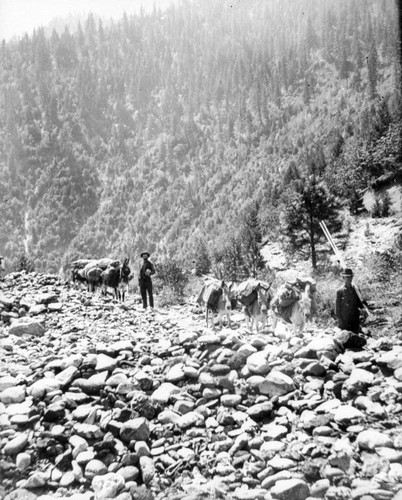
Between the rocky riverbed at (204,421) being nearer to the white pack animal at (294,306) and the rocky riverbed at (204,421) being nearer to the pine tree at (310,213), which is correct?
the white pack animal at (294,306)

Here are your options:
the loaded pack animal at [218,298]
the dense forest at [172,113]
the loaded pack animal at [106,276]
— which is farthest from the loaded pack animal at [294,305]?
the dense forest at [172,113]

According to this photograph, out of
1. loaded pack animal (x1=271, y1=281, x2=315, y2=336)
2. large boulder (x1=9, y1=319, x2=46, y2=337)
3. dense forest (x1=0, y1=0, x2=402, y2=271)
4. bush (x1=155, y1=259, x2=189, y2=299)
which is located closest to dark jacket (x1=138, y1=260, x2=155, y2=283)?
bush (x1=155, y1=259, x2=189, y2=299)

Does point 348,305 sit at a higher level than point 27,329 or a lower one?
higher

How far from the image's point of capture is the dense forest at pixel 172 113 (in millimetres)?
85688

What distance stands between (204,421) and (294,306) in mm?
3787

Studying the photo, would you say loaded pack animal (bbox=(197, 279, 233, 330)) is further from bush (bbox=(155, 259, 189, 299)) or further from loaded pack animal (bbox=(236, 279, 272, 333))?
bush (bbox=(155, 259, 189, 299))

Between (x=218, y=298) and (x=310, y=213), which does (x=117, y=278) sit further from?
(x=310, y=213)

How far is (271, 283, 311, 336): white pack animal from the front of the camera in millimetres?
8102

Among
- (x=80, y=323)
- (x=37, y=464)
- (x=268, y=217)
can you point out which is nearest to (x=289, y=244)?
(x=268, y=217)

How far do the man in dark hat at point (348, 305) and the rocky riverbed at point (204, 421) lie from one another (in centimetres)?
46

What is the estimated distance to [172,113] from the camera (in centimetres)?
10538

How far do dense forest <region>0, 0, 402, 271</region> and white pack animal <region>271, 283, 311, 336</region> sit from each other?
187ft

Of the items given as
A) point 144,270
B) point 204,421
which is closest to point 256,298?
point 204,421

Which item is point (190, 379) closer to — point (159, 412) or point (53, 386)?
point (159, 412)
